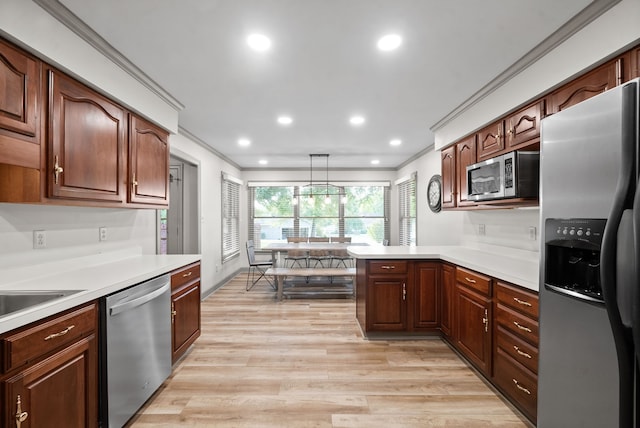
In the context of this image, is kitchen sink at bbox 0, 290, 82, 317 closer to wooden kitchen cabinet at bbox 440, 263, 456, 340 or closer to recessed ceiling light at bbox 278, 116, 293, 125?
recessed ceiling light at bbox 278, 116, 293, 125

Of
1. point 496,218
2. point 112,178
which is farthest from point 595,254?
point 112,178

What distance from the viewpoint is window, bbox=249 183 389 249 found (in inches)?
294

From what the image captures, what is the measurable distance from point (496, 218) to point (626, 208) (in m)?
2.53

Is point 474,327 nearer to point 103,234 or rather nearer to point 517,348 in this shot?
point 517,348

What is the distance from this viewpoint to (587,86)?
6.02 feet

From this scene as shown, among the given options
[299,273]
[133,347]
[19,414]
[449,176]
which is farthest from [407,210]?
[19,414]

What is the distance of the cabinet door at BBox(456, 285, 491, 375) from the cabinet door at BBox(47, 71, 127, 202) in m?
2.91

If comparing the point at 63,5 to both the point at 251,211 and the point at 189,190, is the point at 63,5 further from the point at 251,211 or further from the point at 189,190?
the point at 251,211

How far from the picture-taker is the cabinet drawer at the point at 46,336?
1.22 m

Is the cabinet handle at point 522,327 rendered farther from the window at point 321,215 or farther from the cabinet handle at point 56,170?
the window at point 321,215

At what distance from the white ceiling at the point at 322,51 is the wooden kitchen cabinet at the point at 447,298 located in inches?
67.3

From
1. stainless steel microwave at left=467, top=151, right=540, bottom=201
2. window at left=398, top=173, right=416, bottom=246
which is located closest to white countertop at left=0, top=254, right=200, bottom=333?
stainless steel microwave at left=467, top=151, right=540, bottom=201

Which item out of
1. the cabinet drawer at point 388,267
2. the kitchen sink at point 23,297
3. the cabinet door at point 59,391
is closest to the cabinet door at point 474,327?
the cabinet drawer at point 388,267

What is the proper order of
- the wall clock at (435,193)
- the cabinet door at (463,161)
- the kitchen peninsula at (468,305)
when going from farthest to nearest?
the wall clock at (435,193)
the cabinet door at (463,161)
the kitchen peninsula at (468,305)
